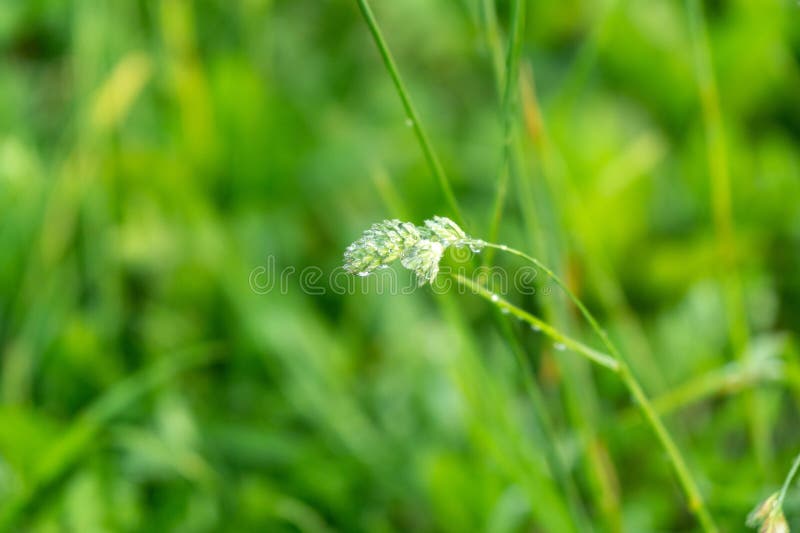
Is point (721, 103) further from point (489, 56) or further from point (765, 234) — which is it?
point (489, 56)

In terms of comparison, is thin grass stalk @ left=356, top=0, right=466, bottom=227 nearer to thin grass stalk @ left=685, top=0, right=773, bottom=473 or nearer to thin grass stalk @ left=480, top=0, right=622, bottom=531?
thin grass stalk @ left=480, top=0, right=622, bottom=531

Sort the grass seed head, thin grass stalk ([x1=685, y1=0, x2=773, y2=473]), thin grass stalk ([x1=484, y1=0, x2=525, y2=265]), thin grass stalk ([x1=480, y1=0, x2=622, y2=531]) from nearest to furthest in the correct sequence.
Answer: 1. the grass seed head
2. thin grass stalk ([x1=484, y1=0, x2=525, y2=265])
3. thin grass stalk ([x1=480, y1=0, x2=622, y2=531])
4. thin grass stalk ([x1=685, y1=0, x2=773, y2=473])

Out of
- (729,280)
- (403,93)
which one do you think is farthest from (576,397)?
(403,93)

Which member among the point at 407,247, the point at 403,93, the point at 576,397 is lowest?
the point at 576,397

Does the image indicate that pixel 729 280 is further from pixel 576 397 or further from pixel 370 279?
pixel 370 279

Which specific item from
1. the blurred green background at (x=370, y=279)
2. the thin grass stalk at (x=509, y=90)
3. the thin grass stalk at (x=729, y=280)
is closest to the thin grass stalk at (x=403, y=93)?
the thin grass stalk at (x=509, y=90)

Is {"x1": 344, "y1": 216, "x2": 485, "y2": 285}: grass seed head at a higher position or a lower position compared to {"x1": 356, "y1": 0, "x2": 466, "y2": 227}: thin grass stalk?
lower

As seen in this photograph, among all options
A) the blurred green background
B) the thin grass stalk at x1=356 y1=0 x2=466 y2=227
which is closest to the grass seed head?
the thin grass stalk at x1=356 y1=0 x2=466 y2=227

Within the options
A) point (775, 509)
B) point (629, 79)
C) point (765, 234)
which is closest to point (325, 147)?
point (629, 79)

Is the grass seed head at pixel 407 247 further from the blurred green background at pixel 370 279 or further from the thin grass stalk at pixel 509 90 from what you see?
the blurred green background at pixel 370 279
